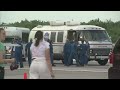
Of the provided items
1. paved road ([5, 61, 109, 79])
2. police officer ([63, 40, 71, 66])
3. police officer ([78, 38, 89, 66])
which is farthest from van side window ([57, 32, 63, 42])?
paved road ([5, 61, 109, 79])

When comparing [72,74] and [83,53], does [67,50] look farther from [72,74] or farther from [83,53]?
[72,74]

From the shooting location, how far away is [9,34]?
34688 mm

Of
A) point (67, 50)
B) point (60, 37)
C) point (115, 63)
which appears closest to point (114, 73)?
point (115, 63)

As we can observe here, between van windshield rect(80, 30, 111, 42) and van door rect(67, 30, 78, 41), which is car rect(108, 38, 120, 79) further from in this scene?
van windshield rect(80, 30, 111, 42)

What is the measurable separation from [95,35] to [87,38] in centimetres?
62

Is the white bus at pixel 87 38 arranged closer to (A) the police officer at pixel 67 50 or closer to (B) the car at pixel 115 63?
(A) the police officer at pixel 67 50

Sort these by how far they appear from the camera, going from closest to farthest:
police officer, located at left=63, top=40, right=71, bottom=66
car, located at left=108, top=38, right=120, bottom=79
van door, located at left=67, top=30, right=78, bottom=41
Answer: car, located at left=108, top=38, right=120, bottom=79
police officer, located at left=63, top=40, right=71, bottom=66
van door, located at left=67, top=30, right=78, bottom=41

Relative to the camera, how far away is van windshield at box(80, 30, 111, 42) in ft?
95.0

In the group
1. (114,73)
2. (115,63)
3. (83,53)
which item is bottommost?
(83,53)

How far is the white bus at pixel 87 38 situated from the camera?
28062 mm

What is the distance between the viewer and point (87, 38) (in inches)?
1135

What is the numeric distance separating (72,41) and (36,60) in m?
16.4

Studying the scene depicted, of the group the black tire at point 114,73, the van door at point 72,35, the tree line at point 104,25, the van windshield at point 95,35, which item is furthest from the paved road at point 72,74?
the tree line at point 104,25
